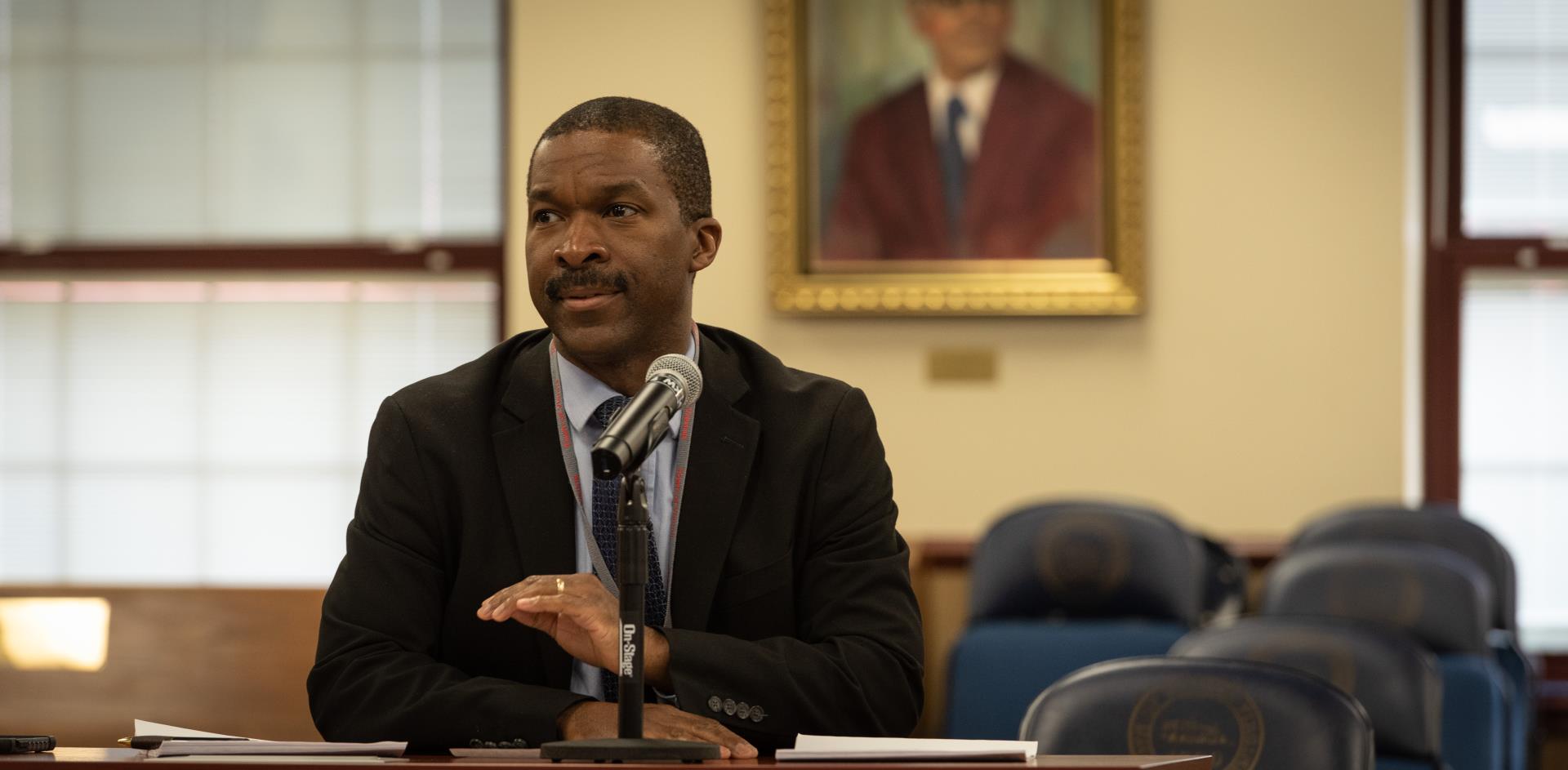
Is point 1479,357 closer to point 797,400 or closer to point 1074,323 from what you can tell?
point 1074,323

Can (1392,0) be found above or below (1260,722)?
above

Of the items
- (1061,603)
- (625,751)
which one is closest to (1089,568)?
(1061,603)

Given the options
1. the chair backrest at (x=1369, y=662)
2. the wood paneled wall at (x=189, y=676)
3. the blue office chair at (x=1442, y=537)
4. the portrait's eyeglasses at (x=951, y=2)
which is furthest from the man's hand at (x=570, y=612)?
the portrait's eyeglasses at (x=951, y=2)

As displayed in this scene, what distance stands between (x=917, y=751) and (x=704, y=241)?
0.76 meters

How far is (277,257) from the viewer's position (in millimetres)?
5699

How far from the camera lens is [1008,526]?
4508 mm

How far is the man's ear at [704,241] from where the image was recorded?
6.23 feet

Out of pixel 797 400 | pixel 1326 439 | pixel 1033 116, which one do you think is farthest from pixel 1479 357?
pixel 797 400

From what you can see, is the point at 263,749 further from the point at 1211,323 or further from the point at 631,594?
the point at 1211,323

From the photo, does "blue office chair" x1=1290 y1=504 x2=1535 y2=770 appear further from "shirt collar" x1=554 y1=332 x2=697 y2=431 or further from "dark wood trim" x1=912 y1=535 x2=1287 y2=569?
"shirt collar" x1=554 y1=332 x2=697 y2=431

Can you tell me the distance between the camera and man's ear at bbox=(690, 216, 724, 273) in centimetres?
190

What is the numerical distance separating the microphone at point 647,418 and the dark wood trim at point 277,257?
4.19m

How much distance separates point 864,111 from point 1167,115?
36.6 inches

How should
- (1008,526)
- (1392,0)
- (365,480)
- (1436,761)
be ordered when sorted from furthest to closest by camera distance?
(1392,0)
(1008,526)
(1436,761)
(365,480)
